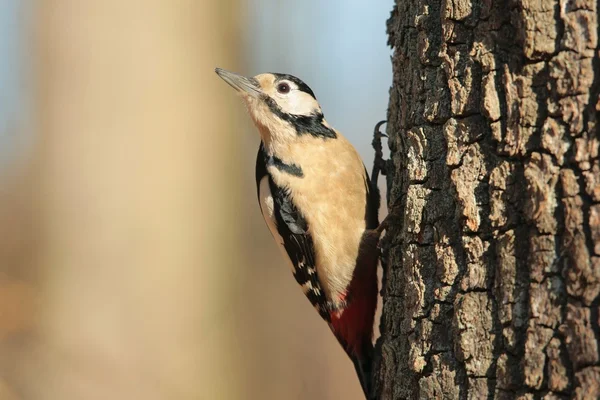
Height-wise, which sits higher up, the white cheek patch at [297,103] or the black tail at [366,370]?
the white cheek patch at [297,103]

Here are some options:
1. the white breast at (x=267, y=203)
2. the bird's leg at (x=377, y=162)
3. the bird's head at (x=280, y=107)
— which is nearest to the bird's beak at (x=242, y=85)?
the bird's head at (x=280, y=107)

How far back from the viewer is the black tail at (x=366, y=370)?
296cm

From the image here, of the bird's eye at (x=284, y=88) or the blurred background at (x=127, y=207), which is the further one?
the blurred background at (x=127, y=207)

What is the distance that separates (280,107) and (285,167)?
0.32 metres

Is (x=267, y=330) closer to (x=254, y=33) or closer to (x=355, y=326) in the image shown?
(x=254, y=33)

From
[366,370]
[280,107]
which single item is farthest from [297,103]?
[366,370]

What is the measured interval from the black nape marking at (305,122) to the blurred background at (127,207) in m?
2.06

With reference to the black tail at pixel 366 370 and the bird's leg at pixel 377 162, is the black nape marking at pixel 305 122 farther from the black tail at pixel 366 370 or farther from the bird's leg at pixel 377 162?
the black tail at pixel 366 370

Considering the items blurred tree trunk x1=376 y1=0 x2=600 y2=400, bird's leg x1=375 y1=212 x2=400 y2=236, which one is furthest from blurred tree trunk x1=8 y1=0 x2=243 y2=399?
blurred tree trunk x1=376 y1=0 x2=600 y2=400

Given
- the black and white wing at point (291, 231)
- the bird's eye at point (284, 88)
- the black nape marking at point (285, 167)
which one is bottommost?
the black and white wing at point (291, 231)

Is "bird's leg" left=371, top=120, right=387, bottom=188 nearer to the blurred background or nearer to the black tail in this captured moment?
the black tail

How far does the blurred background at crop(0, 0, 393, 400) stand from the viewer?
512cm

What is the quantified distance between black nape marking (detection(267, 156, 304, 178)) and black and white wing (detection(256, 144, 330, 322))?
5cm

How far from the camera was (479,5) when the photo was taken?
202 centimetres
